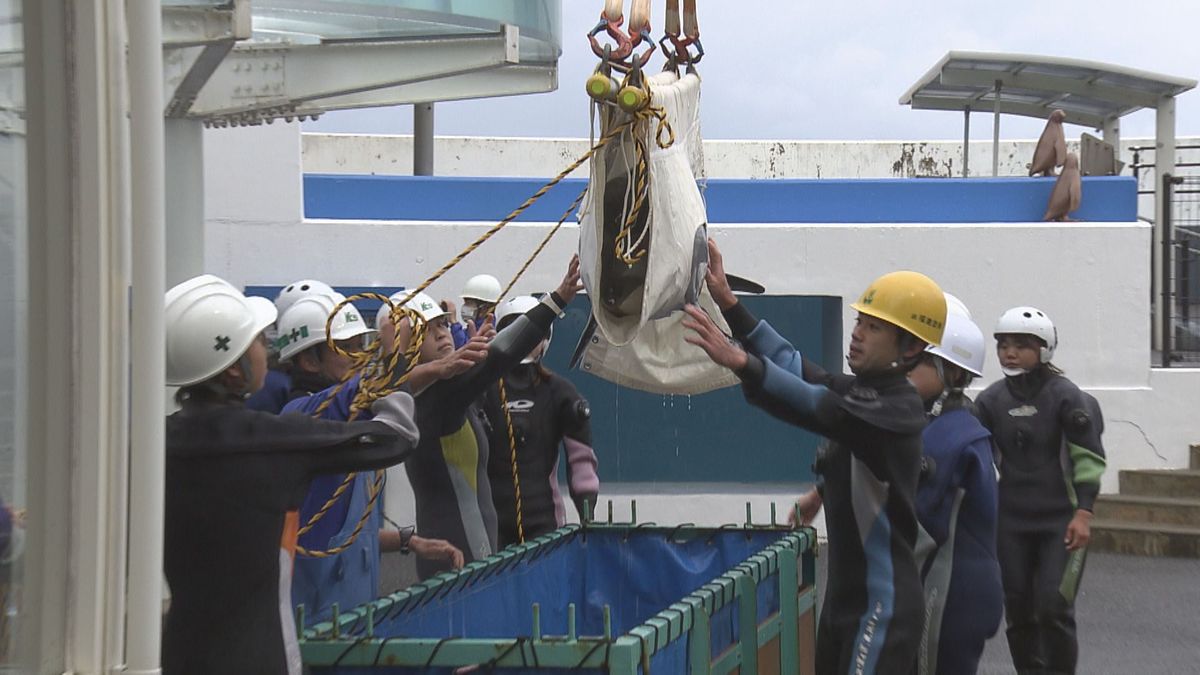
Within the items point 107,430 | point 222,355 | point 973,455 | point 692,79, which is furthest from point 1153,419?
point 107,430

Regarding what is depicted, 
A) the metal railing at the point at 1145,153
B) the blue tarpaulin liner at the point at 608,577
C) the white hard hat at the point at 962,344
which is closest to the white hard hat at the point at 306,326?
the blue tarpaulin liner at the point at 608,577

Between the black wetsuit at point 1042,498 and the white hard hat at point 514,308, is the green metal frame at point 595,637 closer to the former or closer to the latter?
the black wetsuit at point 1042,498

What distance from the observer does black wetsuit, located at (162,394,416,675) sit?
3303 millimetres

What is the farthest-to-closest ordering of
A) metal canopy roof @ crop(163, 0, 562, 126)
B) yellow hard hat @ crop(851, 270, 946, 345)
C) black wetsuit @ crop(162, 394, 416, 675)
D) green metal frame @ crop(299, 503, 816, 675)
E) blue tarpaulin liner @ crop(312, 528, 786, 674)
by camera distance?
metal canopy roof @ crop(163, 0, 562, 126), blue tarpaulin liner @ crop(312, 528, 786, 674), yellow hard hat @ crop(851, 270, 946, 345), green metal frame @ crop(299, 503, 816, 675), black wetsuit @ crop(162, 394, 416, 675)

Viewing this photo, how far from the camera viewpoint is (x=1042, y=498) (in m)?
7.13

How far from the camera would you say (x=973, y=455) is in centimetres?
533

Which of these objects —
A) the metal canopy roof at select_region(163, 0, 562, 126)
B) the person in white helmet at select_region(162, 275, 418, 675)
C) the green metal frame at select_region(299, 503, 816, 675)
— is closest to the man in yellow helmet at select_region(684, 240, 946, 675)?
the green metal frame at select_region(299, 503, 816, 675)

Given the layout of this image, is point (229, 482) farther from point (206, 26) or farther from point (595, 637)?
point (206, 26)

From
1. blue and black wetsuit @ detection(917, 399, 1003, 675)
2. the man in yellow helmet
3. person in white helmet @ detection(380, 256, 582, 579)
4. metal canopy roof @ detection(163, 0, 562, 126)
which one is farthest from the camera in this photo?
metal canopy roof @ detection(163, 0, 562, 126)

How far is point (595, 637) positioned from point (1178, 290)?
11.5 meters

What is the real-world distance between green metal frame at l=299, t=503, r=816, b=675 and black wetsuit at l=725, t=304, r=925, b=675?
11.2 inches

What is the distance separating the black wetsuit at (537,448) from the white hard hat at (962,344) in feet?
6.39

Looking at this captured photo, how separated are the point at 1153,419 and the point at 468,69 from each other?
7.51 m

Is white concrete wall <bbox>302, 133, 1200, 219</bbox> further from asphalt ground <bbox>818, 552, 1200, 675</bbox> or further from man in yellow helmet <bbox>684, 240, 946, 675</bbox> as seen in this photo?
man in yellow helmet <bbox>684, 240, 946, 675</bbox>
